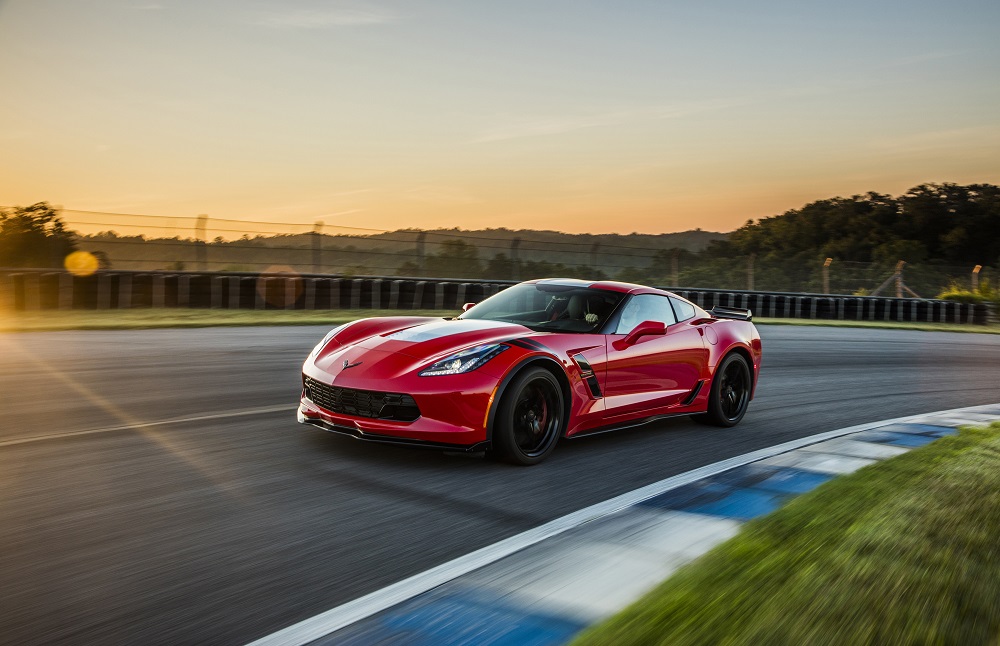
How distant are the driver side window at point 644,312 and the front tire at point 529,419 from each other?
3.10ft

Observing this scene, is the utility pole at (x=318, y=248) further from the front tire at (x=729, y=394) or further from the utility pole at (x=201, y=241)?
the front tire at (x=729, y=394)

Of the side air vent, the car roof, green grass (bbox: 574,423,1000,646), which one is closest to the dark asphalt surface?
the side air vent

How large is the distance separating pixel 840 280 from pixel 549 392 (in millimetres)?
29970

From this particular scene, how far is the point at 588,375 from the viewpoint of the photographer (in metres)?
6.27

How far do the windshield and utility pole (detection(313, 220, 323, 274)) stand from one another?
1678 centimetres

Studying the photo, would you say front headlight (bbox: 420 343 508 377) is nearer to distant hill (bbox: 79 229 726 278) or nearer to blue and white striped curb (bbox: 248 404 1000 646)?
blue and white striped curb (bbox: 248 404 1000 646)

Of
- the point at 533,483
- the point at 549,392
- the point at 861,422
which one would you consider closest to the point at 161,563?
the point at 533,483

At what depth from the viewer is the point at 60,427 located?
646 cm

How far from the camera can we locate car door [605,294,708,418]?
21.6ft

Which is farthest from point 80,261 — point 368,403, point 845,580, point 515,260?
point 845,580

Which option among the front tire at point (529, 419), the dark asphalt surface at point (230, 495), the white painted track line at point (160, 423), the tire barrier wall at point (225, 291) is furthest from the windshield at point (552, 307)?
the tire barrier wall at point (225, 291)

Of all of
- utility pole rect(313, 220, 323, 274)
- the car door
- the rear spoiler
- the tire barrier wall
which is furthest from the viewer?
utility pole rect(313, 220, 323, 274)

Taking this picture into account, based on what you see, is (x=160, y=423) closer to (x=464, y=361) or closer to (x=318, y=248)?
(x=464, y=361)

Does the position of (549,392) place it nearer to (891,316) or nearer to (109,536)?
(109,536)
